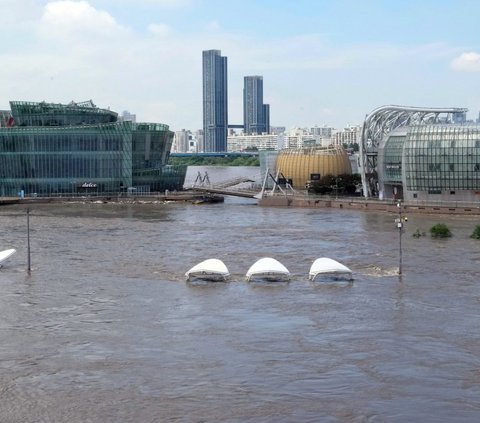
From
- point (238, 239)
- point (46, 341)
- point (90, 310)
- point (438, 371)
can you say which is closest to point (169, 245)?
point (238, 239)

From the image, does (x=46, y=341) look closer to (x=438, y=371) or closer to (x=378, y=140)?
(x=438, y=371)

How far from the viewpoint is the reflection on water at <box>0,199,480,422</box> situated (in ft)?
74.3

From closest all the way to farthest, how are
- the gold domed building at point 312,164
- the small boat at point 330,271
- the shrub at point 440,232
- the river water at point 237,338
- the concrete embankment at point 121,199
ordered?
the river water at point 237,338 < the small boat at point 330,271 < the shrub at point 440,232 < the concrete embankment at point 121,199 < the gold domed building at point 312,164

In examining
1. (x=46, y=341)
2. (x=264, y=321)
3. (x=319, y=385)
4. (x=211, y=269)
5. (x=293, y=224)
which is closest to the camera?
(x=319, y=385)

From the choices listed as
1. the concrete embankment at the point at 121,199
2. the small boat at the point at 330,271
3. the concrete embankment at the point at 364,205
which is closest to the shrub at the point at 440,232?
the concrete embankment at the point at 364,205

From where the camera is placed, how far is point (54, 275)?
43031 millimetres

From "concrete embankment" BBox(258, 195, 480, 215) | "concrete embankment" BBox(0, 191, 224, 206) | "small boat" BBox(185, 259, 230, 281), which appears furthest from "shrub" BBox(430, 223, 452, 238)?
"concrete embankment" BBox(0, 191, 224, 206)

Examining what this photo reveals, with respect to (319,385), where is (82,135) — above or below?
above

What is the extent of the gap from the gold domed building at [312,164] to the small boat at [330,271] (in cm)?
7151

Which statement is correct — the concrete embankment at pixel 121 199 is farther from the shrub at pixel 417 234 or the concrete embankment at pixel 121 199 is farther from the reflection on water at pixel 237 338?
the reflection on water at pixel 237 338

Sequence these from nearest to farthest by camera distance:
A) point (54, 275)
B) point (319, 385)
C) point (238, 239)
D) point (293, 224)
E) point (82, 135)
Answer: point (319, 385) → point (54, 275) → point (238, 239) → point (293, 224) → point (82, 135)

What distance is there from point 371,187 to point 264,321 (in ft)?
229

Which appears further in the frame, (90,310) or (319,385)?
(90,310)

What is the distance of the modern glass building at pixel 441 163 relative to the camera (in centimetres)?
8625
